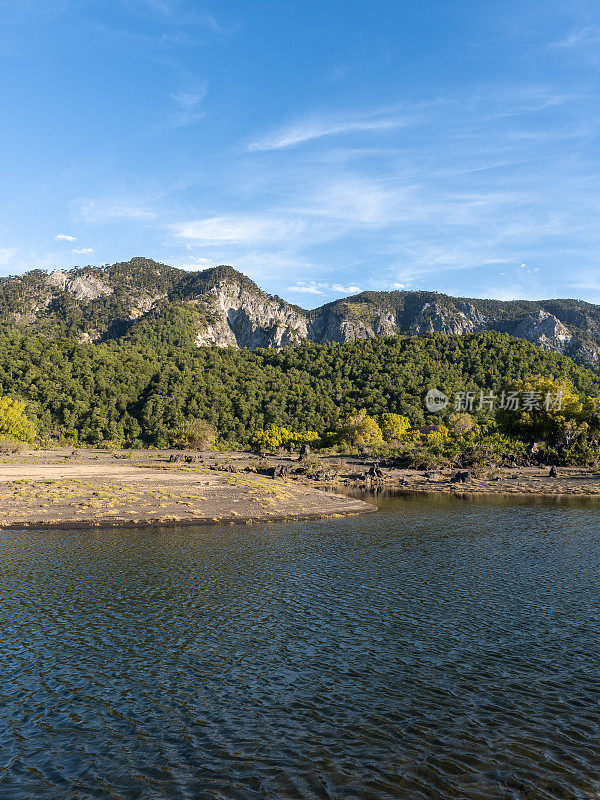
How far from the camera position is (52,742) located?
14961mm

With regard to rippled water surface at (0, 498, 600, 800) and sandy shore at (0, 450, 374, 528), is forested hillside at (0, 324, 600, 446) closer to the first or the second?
sandy shore at (0, 450, 374, 528)

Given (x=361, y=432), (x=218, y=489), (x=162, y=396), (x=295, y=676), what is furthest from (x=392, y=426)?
(x=295, y=676)

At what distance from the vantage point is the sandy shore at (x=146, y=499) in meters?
48.8

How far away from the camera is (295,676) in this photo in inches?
757

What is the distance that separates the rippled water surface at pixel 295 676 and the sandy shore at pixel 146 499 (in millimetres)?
11912

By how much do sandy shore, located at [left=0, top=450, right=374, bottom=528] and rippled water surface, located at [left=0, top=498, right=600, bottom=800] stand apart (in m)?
11.9

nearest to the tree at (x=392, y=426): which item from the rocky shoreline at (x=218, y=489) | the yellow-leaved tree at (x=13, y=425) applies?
the rocky shoreline at (x=218, y=489)

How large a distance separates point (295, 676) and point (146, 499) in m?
43.0

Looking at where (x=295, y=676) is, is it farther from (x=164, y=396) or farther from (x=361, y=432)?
(x=164, y=396)

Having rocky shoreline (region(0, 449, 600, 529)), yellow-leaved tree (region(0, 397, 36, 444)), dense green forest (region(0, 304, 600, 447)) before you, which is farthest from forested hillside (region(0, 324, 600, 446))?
rocky shoreline (region(0, 449, 600, 529))

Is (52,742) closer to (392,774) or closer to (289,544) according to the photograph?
(392,774)

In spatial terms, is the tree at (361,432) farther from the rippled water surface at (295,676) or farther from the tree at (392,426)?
the rippled water surface at (295,676)

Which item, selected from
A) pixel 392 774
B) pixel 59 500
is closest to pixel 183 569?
pixel 392 774

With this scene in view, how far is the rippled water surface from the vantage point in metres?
13.6
